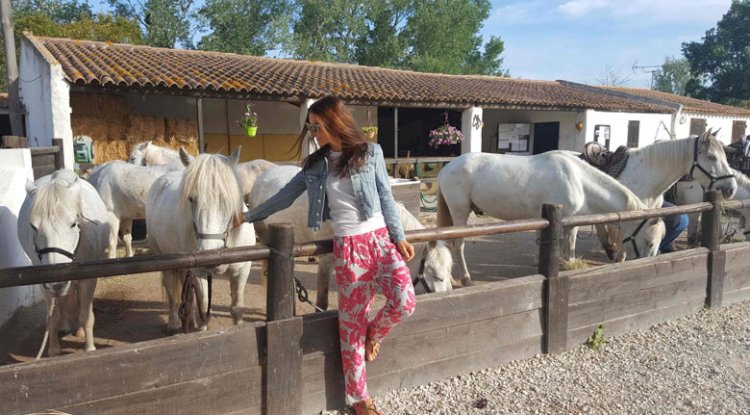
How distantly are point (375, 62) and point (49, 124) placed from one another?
24.8 m

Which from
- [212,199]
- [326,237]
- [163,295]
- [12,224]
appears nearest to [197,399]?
[212,199]

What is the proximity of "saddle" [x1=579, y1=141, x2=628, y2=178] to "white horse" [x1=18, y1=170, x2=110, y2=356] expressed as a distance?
18.3 ft

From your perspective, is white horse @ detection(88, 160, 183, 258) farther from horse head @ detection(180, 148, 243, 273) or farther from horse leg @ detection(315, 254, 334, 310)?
horse head @ detection(180, 148, 243, 273)

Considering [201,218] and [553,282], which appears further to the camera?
[553,282]

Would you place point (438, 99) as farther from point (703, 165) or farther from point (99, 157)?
point (99, 157)

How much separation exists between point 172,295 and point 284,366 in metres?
1.80

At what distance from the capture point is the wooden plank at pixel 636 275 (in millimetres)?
3531

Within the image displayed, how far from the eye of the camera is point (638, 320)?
3859 millimetres

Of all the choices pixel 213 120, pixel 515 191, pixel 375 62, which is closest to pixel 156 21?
pixel 375 62

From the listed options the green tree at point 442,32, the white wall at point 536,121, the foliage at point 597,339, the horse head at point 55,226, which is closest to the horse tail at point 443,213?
the foliage at point 597,339

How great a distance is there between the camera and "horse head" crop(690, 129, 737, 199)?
5.25 m

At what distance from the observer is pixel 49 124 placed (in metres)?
7.65

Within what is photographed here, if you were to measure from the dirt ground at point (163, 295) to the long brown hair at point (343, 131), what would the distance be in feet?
4.18

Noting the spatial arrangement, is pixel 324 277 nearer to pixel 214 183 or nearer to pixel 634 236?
pixel 214 183
